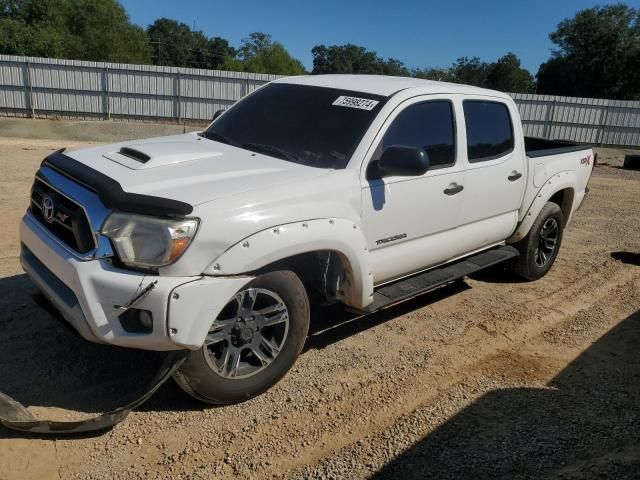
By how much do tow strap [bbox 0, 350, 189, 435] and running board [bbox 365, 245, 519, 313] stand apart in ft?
4.67

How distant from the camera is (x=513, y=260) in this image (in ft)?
19.7

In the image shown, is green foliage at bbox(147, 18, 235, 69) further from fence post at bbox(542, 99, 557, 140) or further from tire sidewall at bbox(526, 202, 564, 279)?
tire sidewall at bbox(526, 202, 564, 279)

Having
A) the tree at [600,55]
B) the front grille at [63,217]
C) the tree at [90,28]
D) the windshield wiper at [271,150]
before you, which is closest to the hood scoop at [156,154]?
the windshield wiper at [271,150]

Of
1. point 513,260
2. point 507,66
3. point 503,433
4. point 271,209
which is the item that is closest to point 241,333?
point 271,209

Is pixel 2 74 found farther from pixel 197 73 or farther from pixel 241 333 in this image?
pixel 241 333

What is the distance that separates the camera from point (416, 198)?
4.22m

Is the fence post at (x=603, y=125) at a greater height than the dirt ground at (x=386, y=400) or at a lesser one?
greater

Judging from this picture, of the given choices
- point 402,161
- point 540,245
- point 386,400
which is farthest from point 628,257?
point 386,400

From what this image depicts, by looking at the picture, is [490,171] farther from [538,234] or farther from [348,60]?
[348,60]

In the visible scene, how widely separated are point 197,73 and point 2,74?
679 centimetres

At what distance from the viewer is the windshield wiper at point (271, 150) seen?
13.1ft

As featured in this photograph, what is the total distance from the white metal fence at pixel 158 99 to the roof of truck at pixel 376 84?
17.0 metres

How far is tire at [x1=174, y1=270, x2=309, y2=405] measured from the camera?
10.7 ft

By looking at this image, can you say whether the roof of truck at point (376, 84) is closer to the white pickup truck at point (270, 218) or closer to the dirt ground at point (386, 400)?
the white pickup truck at point (270, 218)
